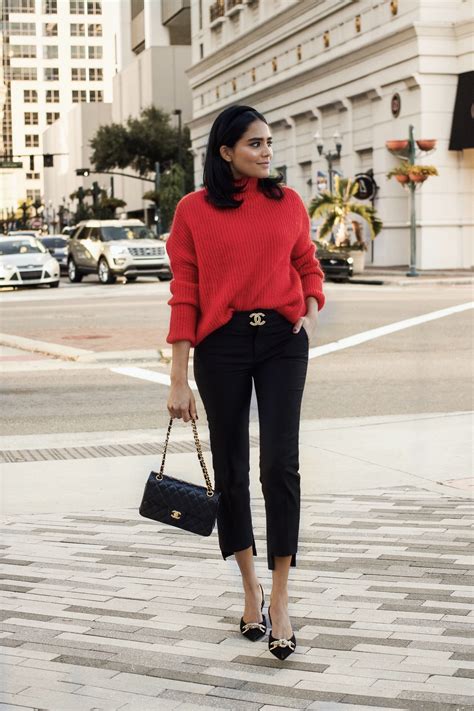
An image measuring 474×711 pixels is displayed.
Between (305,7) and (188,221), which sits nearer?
(188,221)

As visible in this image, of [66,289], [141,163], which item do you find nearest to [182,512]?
[66,289]

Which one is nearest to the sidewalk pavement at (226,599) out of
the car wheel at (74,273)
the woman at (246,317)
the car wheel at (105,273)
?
the woman at (246,317)

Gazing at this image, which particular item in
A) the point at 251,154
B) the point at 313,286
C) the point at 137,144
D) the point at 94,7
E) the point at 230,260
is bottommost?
the point at 313,286

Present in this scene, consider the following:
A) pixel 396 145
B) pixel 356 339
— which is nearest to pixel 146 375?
pixel 356 339

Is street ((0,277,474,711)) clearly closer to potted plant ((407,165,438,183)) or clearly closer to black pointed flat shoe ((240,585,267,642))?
black pointed flat shoe ((240,585,267,642))

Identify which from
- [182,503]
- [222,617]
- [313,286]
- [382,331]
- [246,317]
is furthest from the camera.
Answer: [382,331]

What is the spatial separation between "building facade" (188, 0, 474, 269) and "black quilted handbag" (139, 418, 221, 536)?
136ft

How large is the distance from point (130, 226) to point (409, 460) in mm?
32871

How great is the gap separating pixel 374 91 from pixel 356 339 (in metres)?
33.8

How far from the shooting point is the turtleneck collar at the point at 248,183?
15.2ft

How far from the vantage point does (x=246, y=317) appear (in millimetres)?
4547

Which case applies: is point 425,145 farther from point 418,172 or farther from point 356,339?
point 356,339

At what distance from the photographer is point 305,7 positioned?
5841cm

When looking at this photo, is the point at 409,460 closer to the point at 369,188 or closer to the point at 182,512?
the point at 182,512
